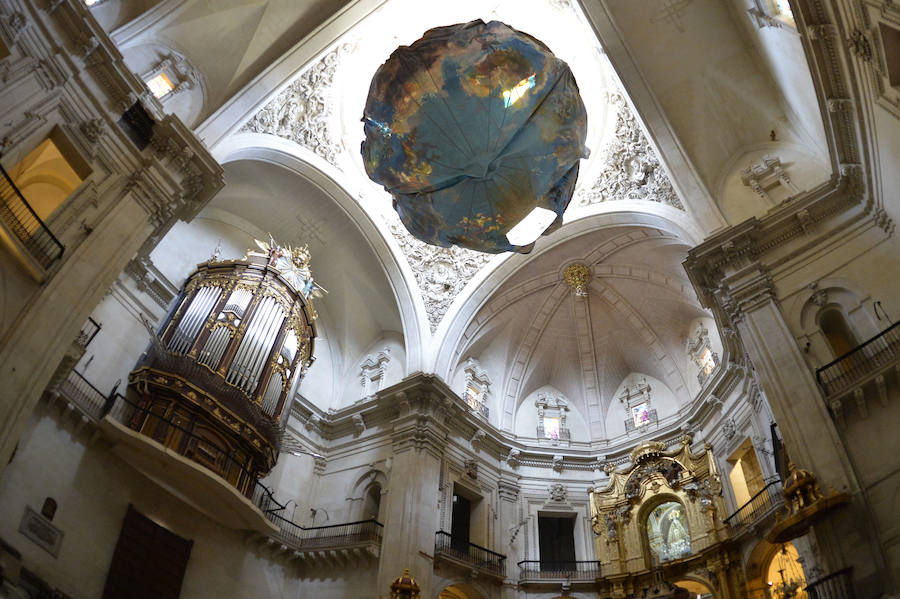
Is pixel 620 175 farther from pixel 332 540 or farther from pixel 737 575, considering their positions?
pixel 332 540

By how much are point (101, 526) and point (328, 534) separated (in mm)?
5560

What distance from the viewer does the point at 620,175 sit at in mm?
16625

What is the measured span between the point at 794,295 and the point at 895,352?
2.41m

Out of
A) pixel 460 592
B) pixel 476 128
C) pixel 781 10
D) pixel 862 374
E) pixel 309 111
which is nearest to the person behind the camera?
pixel 862 374

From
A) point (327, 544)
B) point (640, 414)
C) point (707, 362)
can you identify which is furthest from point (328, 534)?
point (707, 362)

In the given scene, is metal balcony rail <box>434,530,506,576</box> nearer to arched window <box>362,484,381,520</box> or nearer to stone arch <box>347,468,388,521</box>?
arched window <box>362,484,381,520</box>

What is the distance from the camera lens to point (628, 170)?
16484 millimetres

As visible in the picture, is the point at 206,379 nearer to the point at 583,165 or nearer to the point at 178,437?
the point at 178,437

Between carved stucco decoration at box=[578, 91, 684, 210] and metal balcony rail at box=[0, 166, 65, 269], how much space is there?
12857 millimetres

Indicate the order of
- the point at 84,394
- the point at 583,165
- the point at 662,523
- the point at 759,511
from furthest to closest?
the point at 583,165 → the point at 662,523 → the point at 759,511 → the point at 84,394

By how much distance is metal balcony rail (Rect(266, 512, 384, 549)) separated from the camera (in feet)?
46.2

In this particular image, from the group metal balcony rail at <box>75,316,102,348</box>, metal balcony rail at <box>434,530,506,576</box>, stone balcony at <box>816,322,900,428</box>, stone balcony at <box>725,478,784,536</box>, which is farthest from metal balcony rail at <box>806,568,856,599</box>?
metal balcony rail at <box>75,316,102,348</box>

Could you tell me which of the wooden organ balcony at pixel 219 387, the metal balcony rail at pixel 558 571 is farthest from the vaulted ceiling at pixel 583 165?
the metal balcony rail at pixel 558 571

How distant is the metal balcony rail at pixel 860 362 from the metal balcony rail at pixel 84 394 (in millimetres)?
12223
